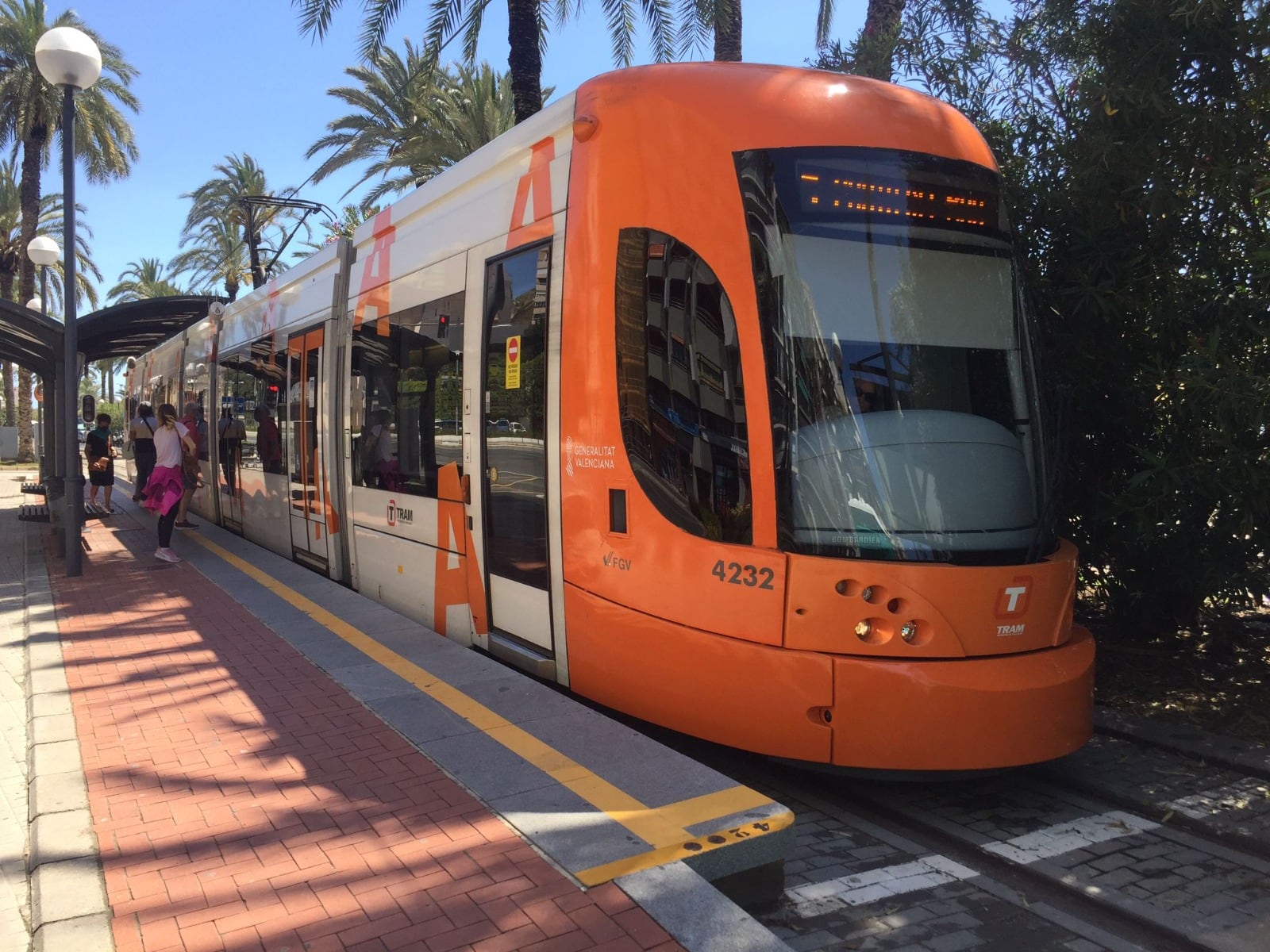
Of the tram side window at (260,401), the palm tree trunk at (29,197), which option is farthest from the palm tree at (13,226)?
the tram side window at (260,401)

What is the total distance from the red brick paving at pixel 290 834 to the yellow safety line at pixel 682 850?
0.26 ft

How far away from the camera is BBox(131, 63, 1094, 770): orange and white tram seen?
4.55 metres

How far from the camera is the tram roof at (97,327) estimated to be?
39.3 feet

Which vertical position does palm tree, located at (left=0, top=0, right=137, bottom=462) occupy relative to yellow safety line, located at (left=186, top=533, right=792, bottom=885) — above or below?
above

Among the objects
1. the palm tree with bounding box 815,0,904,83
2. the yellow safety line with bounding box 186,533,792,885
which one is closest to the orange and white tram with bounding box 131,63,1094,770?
the yellow safety line with bounding box 186,533,792,885

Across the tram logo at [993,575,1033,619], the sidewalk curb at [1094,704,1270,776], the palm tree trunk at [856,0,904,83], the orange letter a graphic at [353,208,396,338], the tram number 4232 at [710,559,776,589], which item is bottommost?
the sidewalk curb at [1094,704,1270,776]

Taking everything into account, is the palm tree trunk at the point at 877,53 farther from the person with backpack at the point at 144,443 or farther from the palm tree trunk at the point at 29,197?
the palm tree trunk at the point at 29,197

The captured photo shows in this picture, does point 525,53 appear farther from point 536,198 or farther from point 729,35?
point 536,198

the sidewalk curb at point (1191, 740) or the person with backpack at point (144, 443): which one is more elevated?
the person with backpack at point (144, 443)

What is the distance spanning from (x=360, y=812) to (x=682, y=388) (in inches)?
96.7

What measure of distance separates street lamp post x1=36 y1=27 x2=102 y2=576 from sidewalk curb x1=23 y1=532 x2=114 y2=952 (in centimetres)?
411

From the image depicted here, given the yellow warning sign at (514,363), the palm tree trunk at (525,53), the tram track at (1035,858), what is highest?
the palm tree trunk at (525,53)

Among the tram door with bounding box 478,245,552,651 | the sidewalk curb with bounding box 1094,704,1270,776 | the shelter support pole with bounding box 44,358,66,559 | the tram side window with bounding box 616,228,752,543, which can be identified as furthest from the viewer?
the shelter support pole with bounding box 44,358,66,559

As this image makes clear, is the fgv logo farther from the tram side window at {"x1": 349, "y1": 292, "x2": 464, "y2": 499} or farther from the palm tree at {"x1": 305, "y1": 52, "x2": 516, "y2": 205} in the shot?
the palm tree at {"x1": 305, "y1": 52, "x2": 516, "y2": 205}
